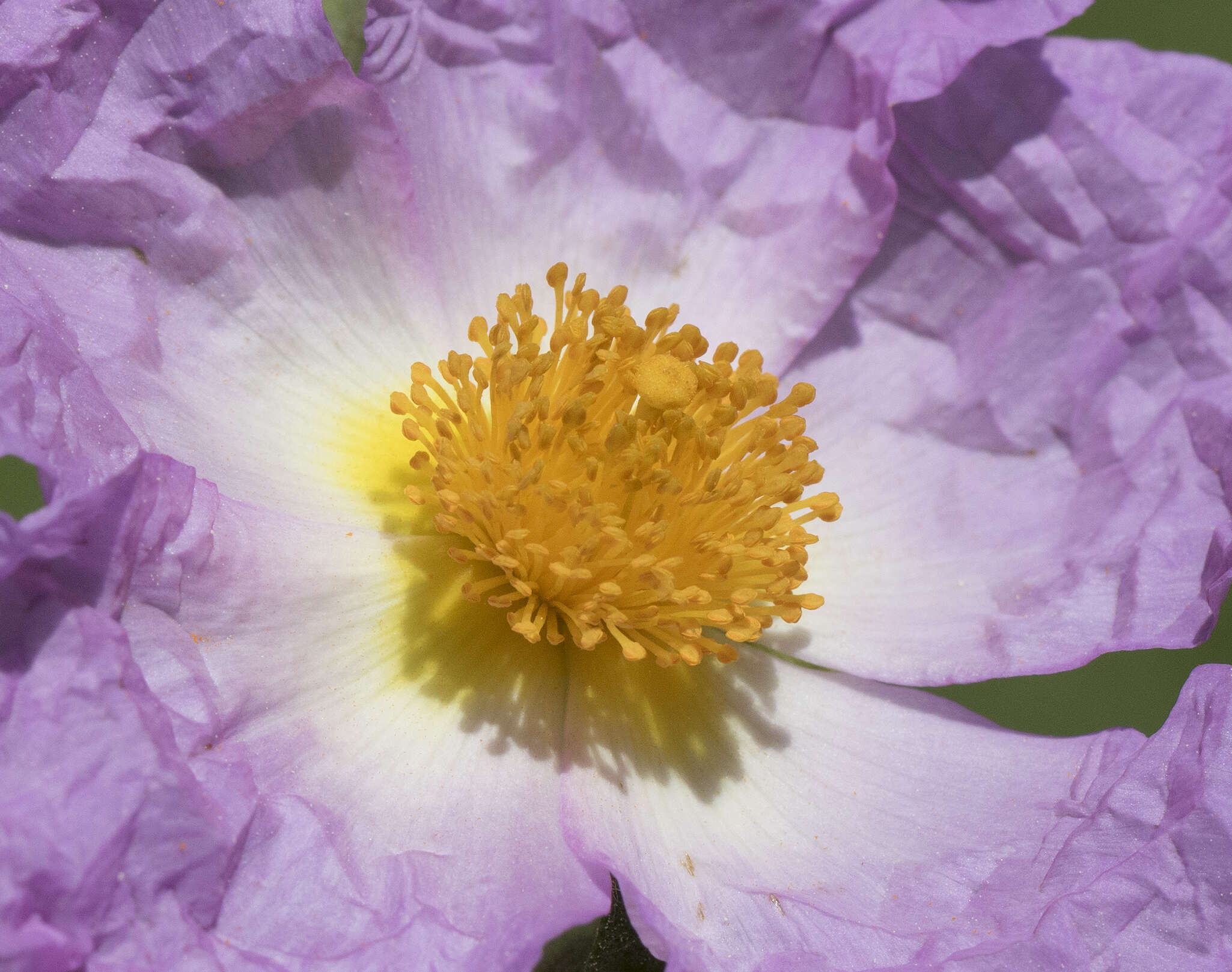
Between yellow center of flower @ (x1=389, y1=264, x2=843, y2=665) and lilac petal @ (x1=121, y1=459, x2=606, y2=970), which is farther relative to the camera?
yellow center of flower @ (x1=389, y1=264, x2=843, y2=665)

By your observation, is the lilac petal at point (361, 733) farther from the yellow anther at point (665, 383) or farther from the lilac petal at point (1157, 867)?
the lilac petal at point (1157, 867)

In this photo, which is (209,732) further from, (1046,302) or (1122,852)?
(1046,302)

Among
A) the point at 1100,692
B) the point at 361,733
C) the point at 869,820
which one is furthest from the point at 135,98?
the point at 1100,692

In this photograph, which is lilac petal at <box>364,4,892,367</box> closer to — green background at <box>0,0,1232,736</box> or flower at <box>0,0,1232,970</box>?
flower at <box>0,0,1232,970</box>

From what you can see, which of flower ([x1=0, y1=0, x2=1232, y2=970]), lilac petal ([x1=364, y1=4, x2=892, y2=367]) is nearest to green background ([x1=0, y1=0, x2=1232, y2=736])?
flower ([x1=0, y1=0, x2=1232, y2=970])

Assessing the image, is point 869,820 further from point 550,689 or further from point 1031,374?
point 1031,374

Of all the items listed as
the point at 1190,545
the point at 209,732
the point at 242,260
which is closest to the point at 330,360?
the point at 242,260
